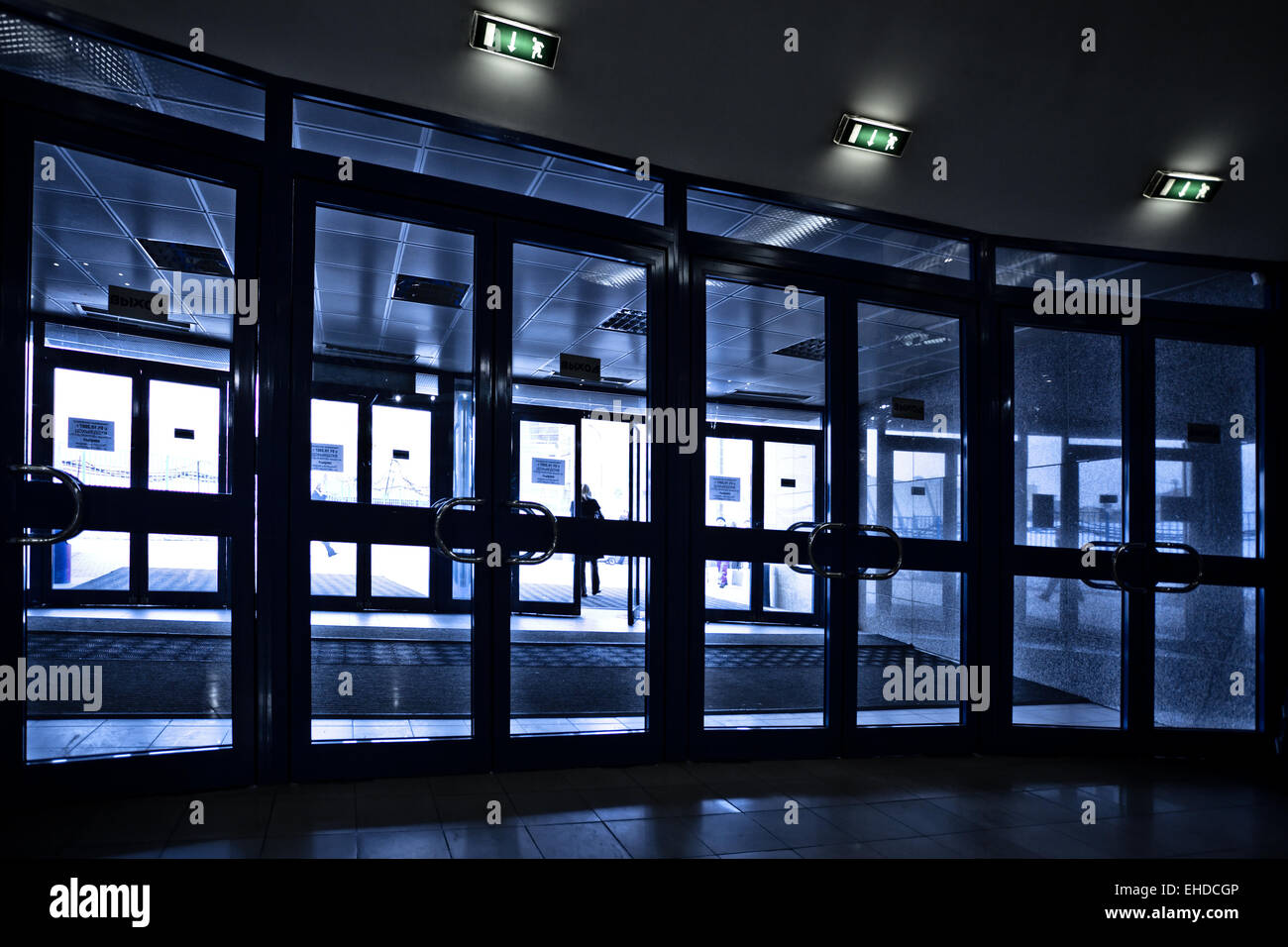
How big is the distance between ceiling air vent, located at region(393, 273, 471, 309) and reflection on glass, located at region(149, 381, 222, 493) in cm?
86

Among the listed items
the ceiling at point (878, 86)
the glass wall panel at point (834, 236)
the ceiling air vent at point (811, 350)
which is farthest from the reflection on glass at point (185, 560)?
the ceiling air vent at point (811, 350)

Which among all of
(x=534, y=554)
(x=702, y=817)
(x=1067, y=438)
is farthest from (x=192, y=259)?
(x=1067, y=438)

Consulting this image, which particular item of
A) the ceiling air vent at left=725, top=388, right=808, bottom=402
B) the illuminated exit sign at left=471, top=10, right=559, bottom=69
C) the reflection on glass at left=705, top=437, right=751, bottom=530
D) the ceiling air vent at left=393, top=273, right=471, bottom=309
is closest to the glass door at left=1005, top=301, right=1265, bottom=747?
the ceiling air vent at left=725, top=388, right=808, bottom=402

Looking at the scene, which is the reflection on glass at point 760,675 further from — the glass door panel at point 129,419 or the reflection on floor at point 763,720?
the glass door panel at point 129,419

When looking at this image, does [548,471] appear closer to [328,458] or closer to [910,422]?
[328,458]

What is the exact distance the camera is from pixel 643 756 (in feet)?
10.9

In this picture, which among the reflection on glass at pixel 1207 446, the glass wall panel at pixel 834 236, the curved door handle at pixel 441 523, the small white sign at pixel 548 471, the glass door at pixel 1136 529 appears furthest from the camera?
the reflection on glass at pixel 1207 446

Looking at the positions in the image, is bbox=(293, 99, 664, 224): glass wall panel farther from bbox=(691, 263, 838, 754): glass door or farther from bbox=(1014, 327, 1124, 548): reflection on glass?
bbox=(1014, 327, 1124, 548): reflection on glass

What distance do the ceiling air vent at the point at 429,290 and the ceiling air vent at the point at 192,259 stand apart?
676 mm

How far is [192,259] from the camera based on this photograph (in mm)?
2766

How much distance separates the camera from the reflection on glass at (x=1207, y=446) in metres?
3.97

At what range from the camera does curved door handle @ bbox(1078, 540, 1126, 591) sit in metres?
3.82
